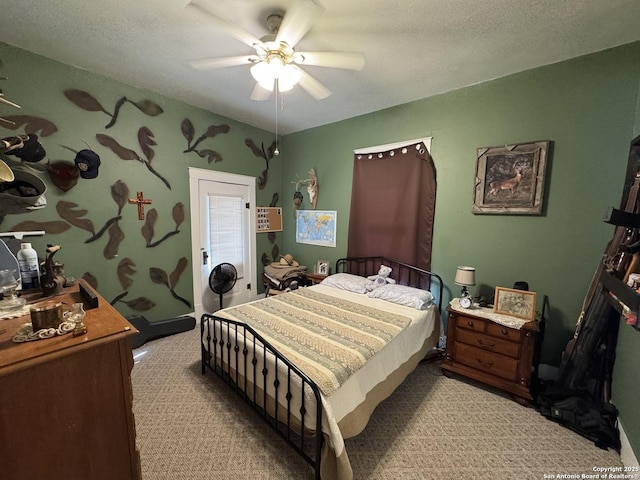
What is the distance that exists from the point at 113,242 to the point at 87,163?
839 millimetres

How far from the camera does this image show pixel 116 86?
2.64m

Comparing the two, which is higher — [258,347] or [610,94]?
[610,94]

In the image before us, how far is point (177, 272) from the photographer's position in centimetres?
325

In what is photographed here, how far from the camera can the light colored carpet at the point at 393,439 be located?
1.52 m

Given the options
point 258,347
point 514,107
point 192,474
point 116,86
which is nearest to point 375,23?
point 514,107

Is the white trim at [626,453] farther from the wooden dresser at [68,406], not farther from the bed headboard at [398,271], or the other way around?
the wooden dresser at [68,406]

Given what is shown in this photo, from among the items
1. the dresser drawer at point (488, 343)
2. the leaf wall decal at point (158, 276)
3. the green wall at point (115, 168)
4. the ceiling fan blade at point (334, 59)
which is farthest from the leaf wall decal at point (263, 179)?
the dresser drawer at point (488, 343)

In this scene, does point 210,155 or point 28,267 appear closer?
point 28,267

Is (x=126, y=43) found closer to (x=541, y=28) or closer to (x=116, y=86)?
(x=116, y=86)

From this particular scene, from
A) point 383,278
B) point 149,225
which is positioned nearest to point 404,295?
point 383,278

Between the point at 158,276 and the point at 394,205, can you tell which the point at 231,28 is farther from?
the point at 158,276

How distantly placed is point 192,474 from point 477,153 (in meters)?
3.50

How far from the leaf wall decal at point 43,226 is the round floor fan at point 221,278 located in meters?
1.47

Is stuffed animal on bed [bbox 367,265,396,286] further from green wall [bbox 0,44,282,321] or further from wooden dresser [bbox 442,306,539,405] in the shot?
green wall [bbox 0,44,282,321]
